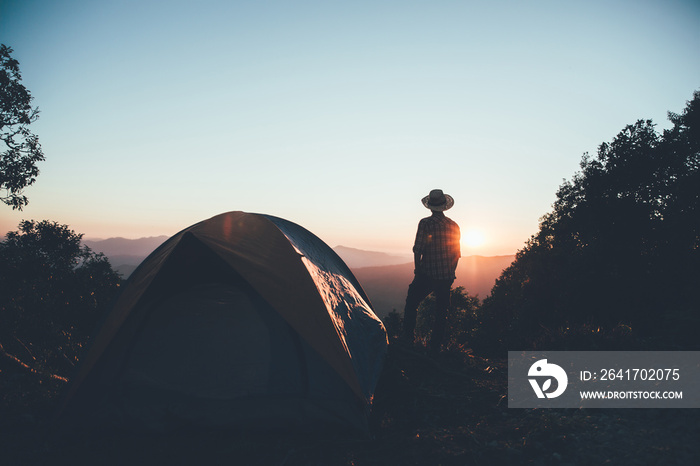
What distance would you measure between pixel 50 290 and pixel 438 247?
60.5 feet

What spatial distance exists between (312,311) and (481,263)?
15789cm

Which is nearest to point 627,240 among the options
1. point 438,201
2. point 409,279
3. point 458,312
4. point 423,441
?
point 458,312

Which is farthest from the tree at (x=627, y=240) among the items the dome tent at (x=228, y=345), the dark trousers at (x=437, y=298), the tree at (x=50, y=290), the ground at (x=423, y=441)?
the tree at (x=50, y=290)

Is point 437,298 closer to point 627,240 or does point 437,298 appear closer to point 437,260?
point 437,260

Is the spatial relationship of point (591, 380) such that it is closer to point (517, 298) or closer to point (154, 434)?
point (154, 434)

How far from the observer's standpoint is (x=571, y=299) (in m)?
17.5

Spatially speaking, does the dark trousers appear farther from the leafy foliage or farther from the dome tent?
the leafy foliage

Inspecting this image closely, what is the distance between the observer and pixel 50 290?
1559 centimetres

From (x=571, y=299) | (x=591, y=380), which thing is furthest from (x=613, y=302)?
(x=591, y=380)

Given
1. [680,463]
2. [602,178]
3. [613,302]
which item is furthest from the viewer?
[602,178]

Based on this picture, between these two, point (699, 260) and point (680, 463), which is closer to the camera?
point (680, 463)

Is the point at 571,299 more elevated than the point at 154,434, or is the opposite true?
the point at 571,299

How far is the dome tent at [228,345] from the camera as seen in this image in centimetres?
369

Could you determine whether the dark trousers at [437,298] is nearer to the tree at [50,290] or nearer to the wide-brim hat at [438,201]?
the wide-brim hat at [438,201]
